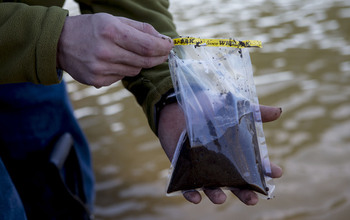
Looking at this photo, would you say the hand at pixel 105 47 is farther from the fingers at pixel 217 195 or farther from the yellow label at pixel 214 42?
the fingers at pixel 217 195

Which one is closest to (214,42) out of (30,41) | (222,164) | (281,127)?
(222,164)

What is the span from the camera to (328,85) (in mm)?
2428

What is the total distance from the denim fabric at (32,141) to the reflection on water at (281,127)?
651 mm

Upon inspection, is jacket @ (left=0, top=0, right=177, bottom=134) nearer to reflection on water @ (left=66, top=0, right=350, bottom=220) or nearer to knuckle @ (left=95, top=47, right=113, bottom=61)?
knuckle @ (left=95, top=47, right=113, bottom=61)

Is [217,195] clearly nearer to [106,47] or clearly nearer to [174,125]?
[174,125]

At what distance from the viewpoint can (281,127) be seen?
2.22 metres

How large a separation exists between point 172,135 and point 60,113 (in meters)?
0.60

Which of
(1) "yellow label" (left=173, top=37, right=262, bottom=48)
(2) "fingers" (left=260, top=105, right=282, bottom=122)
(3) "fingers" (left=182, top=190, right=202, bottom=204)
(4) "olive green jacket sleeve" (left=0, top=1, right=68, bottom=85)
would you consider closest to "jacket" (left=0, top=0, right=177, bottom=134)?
(4) "olive green jacket sleeve" (left=0, top=1, right=68, bottom=85)

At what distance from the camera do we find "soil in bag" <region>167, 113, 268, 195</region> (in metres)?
0.99

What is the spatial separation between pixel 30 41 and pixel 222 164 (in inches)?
20.0

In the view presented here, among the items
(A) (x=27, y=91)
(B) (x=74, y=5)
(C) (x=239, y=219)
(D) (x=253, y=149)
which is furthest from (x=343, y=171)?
(B) (x=74, y=5)

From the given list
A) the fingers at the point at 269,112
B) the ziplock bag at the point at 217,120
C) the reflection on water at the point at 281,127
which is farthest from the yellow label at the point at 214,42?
the reflection on water at the point at 281,127

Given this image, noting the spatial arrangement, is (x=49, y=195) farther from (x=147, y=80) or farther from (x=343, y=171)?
(x=343, y=171)

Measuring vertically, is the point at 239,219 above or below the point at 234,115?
below
